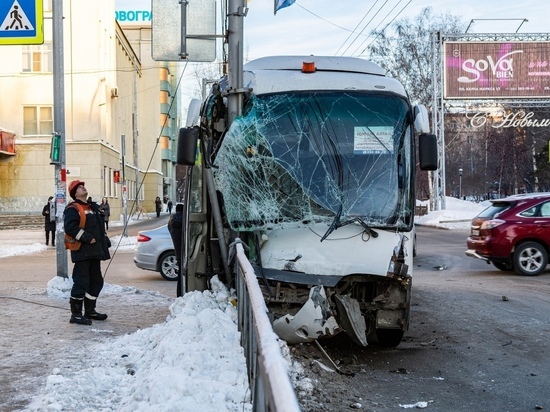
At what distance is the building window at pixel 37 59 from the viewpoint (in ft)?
145

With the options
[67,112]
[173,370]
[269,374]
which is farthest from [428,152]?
[67,112]

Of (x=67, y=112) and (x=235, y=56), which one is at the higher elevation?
(x=67, y=112)

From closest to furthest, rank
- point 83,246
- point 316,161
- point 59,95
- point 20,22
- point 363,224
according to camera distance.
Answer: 1. point 363,224
2. point 316,161
3. point 83,246
4. point 20,22
5. point 59,95

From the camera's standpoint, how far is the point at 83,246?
9.51 metres

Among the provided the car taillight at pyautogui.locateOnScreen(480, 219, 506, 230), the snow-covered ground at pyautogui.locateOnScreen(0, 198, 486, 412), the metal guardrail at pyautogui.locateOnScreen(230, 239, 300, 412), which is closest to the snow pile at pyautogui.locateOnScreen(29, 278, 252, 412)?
the snow-covered ground at pyautogui.locateOnScreen(0, 198, 486, 412)

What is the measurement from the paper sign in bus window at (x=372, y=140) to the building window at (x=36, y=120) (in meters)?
39.2

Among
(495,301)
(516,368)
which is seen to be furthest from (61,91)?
(516,368)

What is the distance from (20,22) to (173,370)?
8.36 metres

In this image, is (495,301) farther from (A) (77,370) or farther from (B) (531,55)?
(B) (531,55)

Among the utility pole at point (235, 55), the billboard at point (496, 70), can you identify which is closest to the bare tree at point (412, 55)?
the billboard at point (496, 70)

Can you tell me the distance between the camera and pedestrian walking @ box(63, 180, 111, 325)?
944 cm

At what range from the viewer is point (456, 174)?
108 m

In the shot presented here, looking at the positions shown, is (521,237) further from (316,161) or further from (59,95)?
(59,95)

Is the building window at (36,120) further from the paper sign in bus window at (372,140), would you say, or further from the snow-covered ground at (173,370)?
the paper sign in bus window at (372,140)
